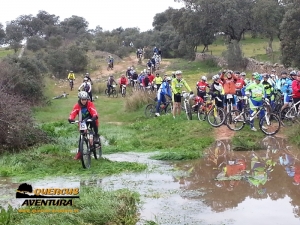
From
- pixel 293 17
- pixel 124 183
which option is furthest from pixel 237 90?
pixel 293 17

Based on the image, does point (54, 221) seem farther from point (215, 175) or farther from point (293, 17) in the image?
point (293, 17)

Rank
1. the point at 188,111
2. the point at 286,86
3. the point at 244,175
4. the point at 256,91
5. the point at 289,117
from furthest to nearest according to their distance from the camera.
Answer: the point at 188,111
the point at 286,86
the point at 289,117
the point at 256,91
the point at 244,175

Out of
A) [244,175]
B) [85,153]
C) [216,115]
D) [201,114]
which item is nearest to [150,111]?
[201,114]

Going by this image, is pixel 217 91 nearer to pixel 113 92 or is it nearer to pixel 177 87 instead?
pixel 177 87

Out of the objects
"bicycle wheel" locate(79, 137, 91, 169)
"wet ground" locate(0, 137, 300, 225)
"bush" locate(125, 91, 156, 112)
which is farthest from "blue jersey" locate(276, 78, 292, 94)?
"bicycle wheel" locate(79, 137, 91, 169)

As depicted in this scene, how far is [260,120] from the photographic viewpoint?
1406cm

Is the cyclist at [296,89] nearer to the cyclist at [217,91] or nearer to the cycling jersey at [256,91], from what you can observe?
the cycling jersey at [256,91]

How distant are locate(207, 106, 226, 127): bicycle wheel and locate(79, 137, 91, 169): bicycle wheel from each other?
587 centimetres

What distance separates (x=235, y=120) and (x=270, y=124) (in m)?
1.12

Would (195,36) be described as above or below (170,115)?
above

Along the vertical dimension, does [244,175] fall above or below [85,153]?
below

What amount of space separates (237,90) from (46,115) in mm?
11418

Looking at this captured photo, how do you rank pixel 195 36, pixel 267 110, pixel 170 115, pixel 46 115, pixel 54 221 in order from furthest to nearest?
1. pixel 195 36
2. pixel 46 115
3. pixel 170 115
4. pixel 267 110
5. pixel 54 221

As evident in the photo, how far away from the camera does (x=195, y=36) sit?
4981cm
